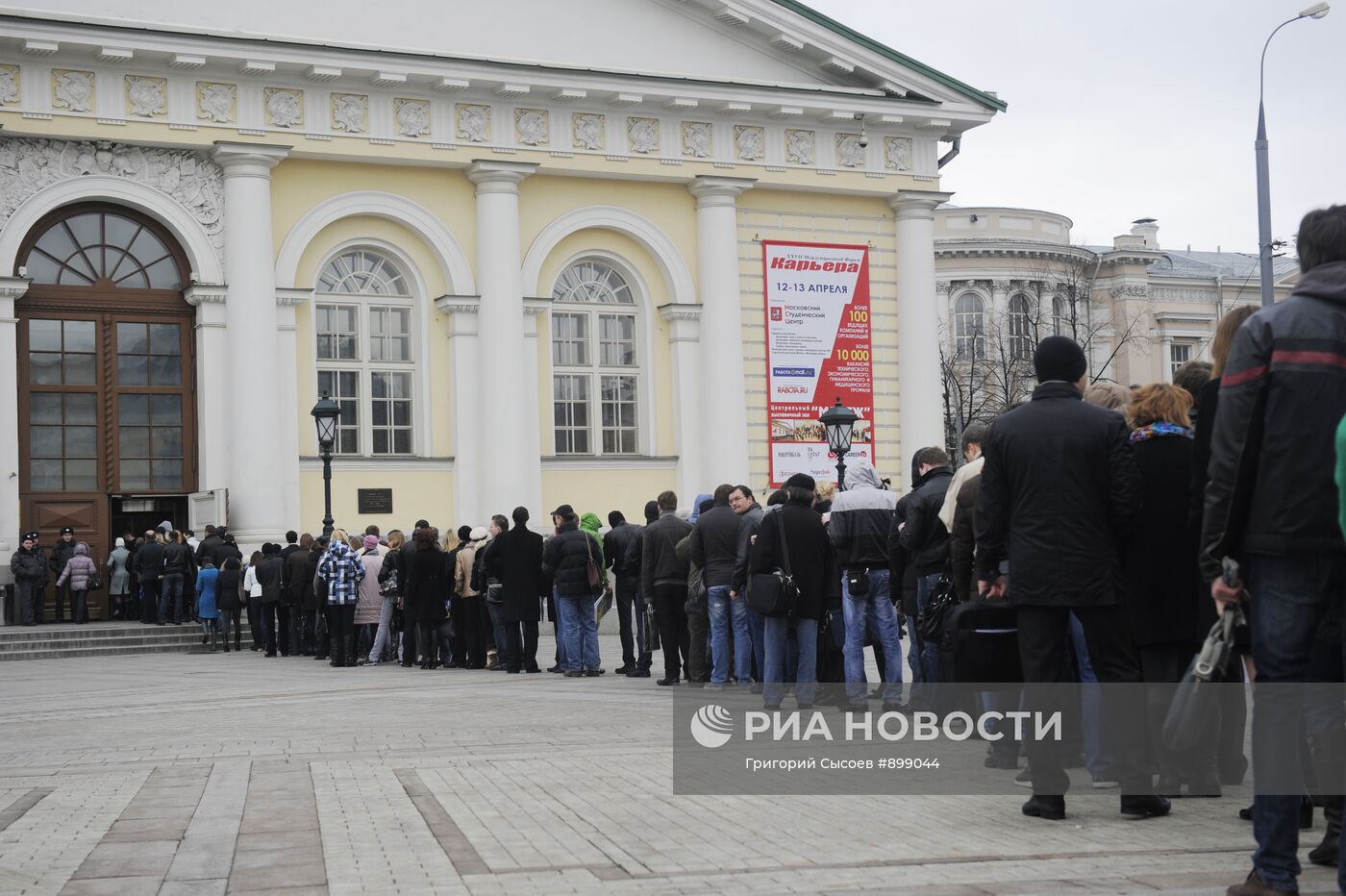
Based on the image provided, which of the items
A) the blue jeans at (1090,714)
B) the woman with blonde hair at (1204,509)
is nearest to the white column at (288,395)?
the blue jeans at (1090,714)

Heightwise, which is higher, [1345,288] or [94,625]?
[1345,288]

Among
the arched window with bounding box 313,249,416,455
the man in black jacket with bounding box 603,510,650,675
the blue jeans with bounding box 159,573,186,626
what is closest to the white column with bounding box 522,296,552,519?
the arched window with bounding box 313,249,416,455

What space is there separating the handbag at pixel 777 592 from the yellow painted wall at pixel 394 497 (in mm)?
18158

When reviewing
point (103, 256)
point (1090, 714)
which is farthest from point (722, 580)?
point (103, 256)

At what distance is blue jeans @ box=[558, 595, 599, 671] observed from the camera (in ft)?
59.3

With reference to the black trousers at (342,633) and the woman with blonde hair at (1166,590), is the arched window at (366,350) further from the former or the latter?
the woman with blonde hair at (1166,590)

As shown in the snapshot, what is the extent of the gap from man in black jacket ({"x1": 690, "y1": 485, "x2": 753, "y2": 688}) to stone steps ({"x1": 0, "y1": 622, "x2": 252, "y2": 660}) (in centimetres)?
1285

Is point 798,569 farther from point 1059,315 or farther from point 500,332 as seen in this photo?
point 1059,315

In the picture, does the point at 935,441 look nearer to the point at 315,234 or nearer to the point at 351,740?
the point at 315,234

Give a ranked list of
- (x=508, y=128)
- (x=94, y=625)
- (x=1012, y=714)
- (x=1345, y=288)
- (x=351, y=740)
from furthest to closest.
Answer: (x=508, y=128)
(x=94, y=625)
(x=351, y=740)
(x=1012, y=714)
(x=1345, y=288)

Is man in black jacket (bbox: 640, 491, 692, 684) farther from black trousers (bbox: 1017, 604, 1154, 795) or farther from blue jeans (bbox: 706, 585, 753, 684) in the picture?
black trousers (bbox: 1017, 604, 1154, 795)

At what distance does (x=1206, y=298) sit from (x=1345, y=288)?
66673 mm

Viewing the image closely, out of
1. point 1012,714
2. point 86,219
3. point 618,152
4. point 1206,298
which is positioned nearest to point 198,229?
point 86,219

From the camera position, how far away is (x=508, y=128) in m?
31.3
